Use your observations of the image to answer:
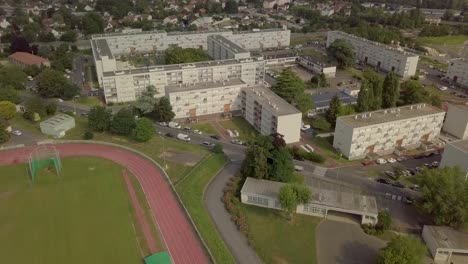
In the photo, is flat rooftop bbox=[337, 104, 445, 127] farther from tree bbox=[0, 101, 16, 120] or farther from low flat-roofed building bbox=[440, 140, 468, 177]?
tree bbox=[0, 101, 16, 120]

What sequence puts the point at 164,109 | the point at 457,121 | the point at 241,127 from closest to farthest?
the point at 457,121, the point at 164,109, the point at 241,127

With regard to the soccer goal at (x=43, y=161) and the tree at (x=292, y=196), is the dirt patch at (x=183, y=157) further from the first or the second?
the tree at (x=292, y=196)

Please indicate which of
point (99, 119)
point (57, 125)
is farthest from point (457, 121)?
point (57, 125)

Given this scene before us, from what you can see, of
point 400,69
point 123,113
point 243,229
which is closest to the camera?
point 243,229

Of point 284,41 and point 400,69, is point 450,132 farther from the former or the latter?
point 284,41

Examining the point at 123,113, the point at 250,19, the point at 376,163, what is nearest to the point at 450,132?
the point at 376,163

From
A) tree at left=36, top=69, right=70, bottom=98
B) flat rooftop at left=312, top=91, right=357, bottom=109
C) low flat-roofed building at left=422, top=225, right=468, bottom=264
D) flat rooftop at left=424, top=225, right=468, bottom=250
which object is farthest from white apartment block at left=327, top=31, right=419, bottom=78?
tree at left=36, top=69, right=70, bottom=98

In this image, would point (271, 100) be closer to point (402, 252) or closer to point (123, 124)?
point (123, 124)
